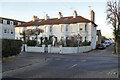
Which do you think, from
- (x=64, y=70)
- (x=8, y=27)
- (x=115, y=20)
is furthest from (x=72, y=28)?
(x=8, y=27)

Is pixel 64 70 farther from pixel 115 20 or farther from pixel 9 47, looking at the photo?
pixel 115 20

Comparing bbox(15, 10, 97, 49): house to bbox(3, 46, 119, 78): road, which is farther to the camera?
bbox(15, 10, 97, 49): house

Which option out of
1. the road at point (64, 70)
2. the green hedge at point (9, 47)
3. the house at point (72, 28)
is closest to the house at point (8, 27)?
the house at point (72, 28)

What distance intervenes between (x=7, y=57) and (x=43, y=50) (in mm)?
10144

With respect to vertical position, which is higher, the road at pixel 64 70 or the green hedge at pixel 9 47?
the green hedge at pixel 9 47

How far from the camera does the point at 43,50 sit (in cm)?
2202

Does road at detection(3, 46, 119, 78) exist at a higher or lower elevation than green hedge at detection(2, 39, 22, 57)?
lower

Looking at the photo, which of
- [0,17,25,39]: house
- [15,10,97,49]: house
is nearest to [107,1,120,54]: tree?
[15,10,97,49]: house

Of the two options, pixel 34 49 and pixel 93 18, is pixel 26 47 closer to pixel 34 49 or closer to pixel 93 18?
pixel 34 49

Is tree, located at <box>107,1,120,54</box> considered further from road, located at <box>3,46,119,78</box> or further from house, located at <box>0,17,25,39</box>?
house, located at <box>0,17,25,39</box>

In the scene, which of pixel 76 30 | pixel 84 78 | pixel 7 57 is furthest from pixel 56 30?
pixel 84 78

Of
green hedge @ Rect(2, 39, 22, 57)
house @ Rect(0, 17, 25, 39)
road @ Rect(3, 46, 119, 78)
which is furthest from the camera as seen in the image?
house @ Rect(0, 17, 25, 39)

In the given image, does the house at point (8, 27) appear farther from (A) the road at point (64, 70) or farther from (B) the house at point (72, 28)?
(A) the road at point (64, 70)

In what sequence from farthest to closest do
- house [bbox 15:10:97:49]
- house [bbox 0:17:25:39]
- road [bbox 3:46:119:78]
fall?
house [bbox 0:17:25:39]
house [bbox 15:10:97:49]
road [bbox 3:46:119:78]
